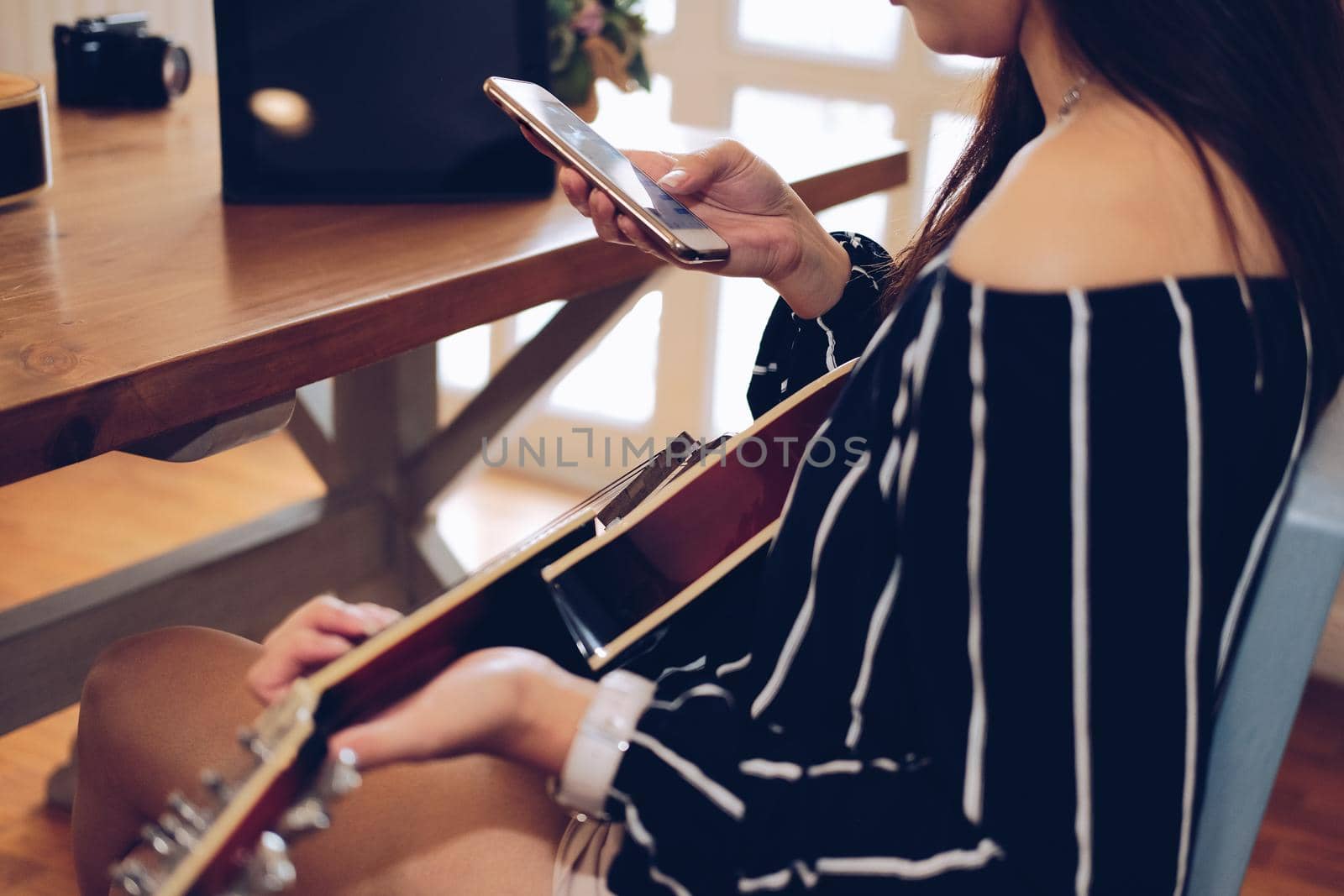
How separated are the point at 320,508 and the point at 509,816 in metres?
Result: 1.02

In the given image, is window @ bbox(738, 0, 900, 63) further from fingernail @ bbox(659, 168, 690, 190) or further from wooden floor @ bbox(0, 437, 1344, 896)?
fingernail @ bbox(659, 168, 690, 190)

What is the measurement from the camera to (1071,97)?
0.56 m

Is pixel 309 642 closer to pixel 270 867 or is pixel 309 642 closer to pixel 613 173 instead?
pixel 270 867

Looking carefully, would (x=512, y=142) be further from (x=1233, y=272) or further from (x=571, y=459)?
(x=571, y=459)

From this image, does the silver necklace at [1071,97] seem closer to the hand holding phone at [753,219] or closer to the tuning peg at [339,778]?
the hand holding phone at [753,219]

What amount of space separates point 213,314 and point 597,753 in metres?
0.37


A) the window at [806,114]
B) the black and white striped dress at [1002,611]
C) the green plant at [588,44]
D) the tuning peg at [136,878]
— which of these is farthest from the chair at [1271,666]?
the window at [806,114]

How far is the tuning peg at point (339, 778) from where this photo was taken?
44cm

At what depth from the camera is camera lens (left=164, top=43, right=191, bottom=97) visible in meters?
1.30

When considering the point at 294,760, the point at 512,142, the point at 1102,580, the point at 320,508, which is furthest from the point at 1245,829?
the point at 320,508

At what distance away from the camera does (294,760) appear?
435mm

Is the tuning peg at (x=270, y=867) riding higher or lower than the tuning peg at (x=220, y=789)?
lower

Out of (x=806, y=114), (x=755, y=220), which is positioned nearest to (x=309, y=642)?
(x=755, y=220)

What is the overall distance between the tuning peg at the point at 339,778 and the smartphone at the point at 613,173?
1.22 feet
